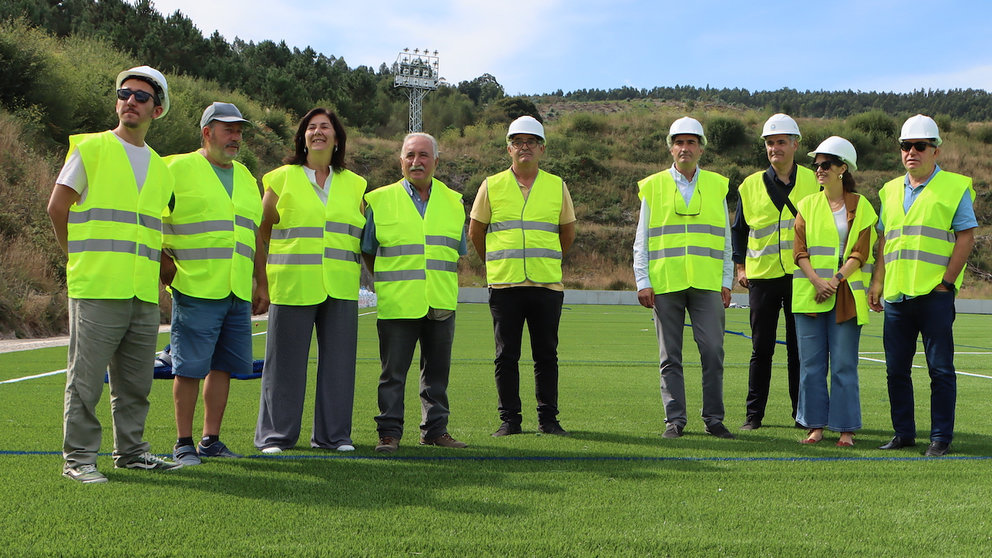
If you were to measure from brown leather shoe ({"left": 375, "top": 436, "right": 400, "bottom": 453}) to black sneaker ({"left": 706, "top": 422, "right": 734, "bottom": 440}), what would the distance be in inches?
79.0

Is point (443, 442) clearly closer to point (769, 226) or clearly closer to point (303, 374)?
point (303, 374)

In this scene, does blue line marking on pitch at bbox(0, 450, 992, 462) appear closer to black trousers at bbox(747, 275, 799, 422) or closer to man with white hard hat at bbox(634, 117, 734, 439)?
man with white hard hat at bbox(634, 117, 734, 439)

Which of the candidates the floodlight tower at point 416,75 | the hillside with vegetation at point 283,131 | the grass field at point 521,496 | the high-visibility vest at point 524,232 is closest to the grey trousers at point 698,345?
the grass field at point 521,496

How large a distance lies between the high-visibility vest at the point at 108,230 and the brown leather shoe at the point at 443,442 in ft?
5.89

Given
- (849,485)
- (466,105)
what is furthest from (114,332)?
(466,105)

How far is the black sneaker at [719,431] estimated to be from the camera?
544 cm

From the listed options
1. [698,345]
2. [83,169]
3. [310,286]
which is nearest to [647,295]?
[698,345]

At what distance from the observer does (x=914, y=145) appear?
4973 mm

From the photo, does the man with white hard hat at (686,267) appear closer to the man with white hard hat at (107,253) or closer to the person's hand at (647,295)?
the person's hand at (647,295)

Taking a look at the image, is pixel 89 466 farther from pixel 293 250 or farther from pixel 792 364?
pixel 792 364

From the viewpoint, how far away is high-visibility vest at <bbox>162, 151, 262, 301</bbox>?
4.39m

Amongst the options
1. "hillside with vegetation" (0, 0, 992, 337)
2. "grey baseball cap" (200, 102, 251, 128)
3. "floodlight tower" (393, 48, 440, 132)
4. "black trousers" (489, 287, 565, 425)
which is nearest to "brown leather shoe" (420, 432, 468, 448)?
"black trousers" (489, 287, 565, 425)

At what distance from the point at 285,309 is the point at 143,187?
1.06m

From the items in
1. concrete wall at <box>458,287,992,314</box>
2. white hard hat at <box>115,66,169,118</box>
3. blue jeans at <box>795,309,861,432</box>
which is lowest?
concrete wall at <box>458,287,992,314</box>
